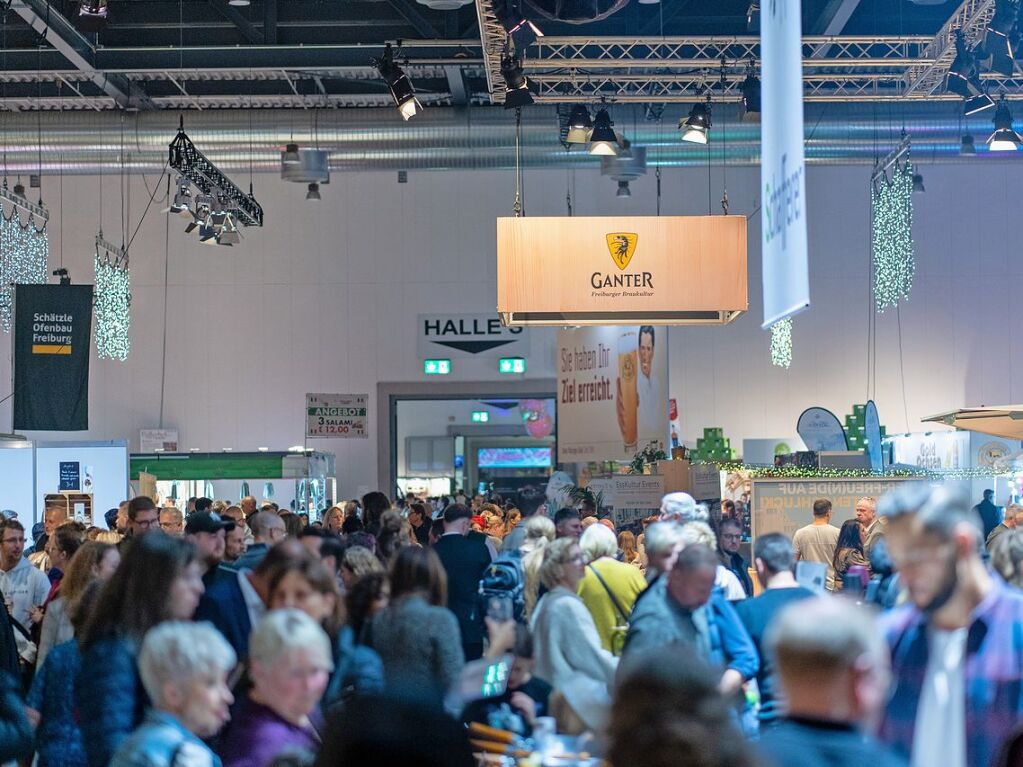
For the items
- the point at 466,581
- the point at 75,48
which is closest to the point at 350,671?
the point at 466,581

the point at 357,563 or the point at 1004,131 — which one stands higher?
the point at 1004,131

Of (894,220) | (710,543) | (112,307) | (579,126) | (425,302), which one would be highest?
(579,126)

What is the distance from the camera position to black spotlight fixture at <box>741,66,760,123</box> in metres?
11.9

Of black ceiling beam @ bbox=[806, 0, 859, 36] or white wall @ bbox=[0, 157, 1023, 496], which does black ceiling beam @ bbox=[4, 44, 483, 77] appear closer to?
black ceiling beam @ bbox=[806, 0, 859, 36]

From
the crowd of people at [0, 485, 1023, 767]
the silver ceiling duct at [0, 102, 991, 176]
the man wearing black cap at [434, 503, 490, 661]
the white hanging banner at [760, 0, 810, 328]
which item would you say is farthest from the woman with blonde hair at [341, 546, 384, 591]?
the silver ceiling duct at [0, 102, 991, 176]

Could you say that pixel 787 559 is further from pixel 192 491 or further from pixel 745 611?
pixel 192 491

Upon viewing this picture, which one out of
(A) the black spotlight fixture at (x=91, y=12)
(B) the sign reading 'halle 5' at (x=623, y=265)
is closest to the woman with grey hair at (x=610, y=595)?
(B) the sign reading 'halle 5' at (x=623, y=265)

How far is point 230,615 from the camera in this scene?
4.44m

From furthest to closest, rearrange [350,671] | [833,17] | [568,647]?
1. [833,17]
2. [568,647]
3. [350,671]

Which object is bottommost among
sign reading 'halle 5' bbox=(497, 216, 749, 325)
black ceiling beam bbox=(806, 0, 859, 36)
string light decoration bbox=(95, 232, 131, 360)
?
sign reading 'halle 5' bbox=(497, 216, 749, 325)

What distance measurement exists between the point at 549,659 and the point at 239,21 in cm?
1091

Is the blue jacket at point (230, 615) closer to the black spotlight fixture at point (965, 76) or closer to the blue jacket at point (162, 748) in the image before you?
the blue jacket at point (162, 748)

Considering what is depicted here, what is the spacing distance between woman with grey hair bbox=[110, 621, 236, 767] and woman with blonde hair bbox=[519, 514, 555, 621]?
3.07 meters

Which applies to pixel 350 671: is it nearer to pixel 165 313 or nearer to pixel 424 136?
pixel 424 136
